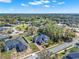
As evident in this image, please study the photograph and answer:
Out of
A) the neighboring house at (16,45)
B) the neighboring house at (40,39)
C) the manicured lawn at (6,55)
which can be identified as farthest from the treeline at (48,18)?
the manicured lawn at (6,55)

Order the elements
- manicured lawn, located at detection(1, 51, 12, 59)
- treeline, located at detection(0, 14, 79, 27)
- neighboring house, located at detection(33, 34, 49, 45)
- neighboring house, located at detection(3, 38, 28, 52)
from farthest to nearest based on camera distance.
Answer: treeline, located at detection(0, 14, 79, 27) < neighboring house, located at detection(33, 34, 49, 45) < neighboring house, located at detection(3, 38, 28, 52) < manicured lawn, located at detection(1, 51, 12, 59)

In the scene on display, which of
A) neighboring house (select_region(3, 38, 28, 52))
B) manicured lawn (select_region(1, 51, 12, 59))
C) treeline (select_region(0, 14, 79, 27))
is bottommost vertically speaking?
manicured lawn (select_region(1, 51, 12, 59))

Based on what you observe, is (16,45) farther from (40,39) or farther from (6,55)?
(40,39)

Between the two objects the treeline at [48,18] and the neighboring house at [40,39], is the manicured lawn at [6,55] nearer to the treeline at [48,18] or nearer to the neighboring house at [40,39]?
the neighboring house at [40,39]

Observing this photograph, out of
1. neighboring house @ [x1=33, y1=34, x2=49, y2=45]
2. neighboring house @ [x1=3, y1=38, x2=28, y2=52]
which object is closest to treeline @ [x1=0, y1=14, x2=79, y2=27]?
neighboring house @ [x1=33, y1=34, x2=49, y2=45]

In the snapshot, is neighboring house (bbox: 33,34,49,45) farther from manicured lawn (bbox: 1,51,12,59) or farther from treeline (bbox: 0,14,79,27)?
manicured lawn (bbox: 1,51,12,59)

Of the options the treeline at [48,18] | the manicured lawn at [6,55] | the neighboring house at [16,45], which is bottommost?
the manicured lawn at [6,55]

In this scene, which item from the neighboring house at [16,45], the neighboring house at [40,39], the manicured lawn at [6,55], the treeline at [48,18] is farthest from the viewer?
the treeline at [48,18]

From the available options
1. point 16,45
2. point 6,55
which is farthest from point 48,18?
point 6,55
